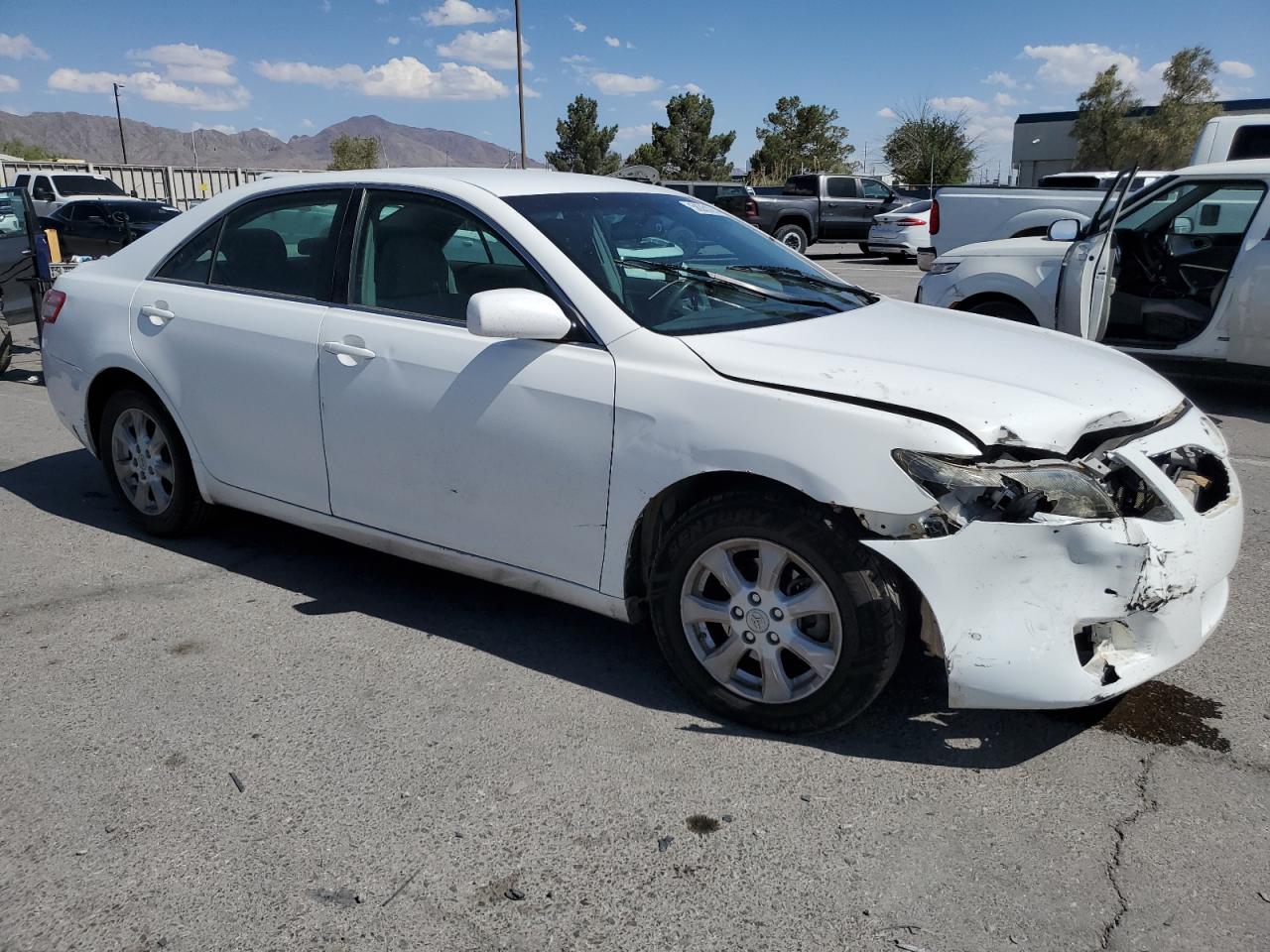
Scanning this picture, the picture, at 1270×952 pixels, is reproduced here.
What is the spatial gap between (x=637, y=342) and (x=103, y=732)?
2.02 metres

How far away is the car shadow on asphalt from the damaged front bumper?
0.36 metres

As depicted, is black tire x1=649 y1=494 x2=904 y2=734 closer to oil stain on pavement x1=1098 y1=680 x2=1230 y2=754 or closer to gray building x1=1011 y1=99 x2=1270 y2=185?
oil stain on pavement x1=1098 y1=680 x2=1230 y2=754

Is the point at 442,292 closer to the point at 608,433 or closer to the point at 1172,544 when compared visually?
the point at 608,433

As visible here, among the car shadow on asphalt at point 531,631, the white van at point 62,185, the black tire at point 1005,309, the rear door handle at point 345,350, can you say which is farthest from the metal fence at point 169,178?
the rear door handle at point 345,350

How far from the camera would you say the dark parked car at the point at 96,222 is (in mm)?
19906

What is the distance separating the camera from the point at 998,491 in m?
2.73

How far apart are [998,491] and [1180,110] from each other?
5197 centimetres

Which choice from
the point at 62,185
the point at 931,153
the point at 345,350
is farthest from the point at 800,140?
the point at 345,350

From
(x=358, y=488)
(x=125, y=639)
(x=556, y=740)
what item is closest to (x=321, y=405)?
(x=358, y=488)

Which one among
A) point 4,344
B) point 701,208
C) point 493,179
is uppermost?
point 493,179

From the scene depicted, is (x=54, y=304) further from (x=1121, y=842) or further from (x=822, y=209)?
(x=822, y=209)

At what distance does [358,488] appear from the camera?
3.89m

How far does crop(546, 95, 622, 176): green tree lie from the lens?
6147cm

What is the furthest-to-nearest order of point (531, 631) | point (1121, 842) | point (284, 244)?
point (284, 244), point (531, 631), point (1121, 842)
